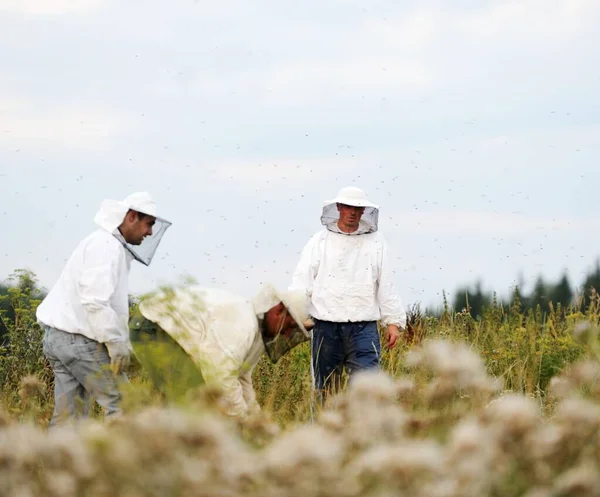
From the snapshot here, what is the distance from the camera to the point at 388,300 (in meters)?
8.51

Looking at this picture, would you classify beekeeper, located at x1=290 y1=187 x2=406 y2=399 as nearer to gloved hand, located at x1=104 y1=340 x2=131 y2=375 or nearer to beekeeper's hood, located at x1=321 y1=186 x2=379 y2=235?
beekeeper's hood, located at x1=321 y1=186 x2=379 y2=235

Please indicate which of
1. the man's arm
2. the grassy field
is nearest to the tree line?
the man's arm

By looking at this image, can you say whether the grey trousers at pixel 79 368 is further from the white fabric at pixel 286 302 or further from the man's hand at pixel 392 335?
the man's hand at pixel 392 335

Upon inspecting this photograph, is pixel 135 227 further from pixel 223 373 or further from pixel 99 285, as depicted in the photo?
pixel 223 373

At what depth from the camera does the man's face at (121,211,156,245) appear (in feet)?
22.5

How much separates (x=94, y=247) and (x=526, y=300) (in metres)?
7.03

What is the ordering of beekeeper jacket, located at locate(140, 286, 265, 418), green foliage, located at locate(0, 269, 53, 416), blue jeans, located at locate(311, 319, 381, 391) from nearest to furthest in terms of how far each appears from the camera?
beekeeper jacket, located at locate(140, 286, 265, 418), blue jeans, located at locate(311, 319, 381, 391), green foliage, located at locate(0, 269, 53, 416)

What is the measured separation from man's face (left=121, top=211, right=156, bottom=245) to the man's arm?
2.43m

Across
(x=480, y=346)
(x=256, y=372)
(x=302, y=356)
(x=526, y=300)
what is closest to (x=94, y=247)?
Result: (x=256, y=372)

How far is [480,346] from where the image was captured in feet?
34.1

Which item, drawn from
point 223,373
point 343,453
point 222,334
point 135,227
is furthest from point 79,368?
point 343,453

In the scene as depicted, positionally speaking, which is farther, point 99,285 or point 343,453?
point 99,285

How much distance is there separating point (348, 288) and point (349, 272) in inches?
5.9

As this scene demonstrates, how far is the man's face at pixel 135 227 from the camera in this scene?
686cm
